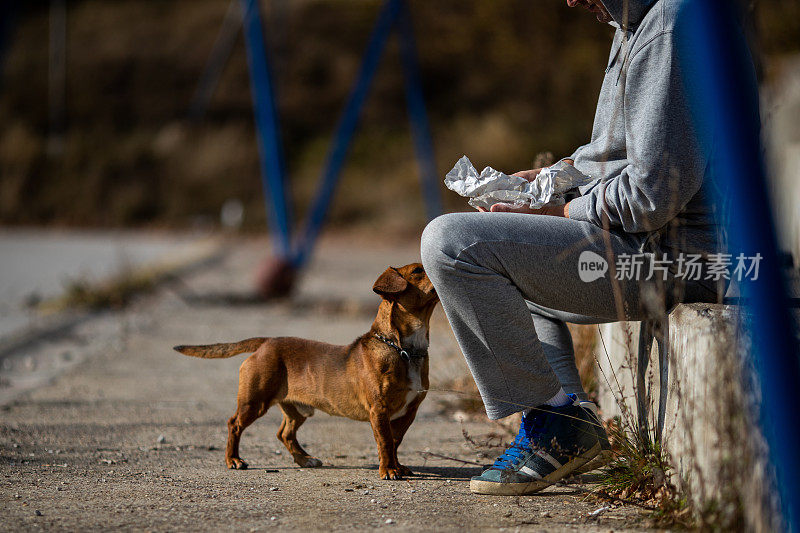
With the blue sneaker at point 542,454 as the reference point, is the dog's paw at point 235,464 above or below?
below

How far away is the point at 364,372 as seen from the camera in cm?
317

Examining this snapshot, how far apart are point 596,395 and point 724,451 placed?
5.26 feet

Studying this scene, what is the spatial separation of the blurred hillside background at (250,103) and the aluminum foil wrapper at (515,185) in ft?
39.7

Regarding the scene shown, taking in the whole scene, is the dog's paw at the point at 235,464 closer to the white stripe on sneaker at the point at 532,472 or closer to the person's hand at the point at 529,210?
the white stripe on sneaker at the point at 532,472

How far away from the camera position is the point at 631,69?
8.45 feet

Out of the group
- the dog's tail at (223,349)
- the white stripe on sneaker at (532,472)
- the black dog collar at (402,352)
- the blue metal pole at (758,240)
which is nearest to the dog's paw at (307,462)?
the dog's tail at (223,349)

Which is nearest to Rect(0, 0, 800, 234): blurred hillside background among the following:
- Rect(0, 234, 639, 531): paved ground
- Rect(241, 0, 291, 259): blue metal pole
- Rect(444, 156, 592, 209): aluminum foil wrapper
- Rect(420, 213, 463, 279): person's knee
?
Rect(241, 0, 291, 259): blue metal pole

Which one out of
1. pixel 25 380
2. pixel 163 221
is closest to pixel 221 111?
pixel 163 221

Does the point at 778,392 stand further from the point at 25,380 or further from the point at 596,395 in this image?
the point at 25,380

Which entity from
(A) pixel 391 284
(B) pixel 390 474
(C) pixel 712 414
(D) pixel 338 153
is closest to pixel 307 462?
(B) pixel 390 474

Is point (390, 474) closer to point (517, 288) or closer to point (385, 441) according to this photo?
point (385, 441)

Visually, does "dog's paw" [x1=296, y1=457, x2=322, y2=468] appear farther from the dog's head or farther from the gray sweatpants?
the gray sweatpants

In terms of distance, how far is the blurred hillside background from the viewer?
19281 mm

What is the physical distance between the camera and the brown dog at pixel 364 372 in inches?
123
